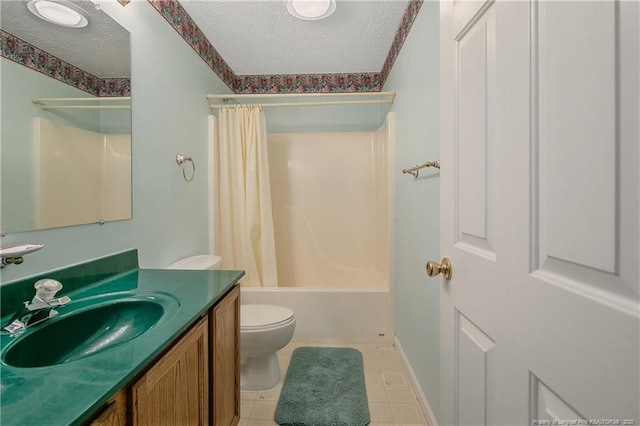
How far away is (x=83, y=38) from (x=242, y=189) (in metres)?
1.31

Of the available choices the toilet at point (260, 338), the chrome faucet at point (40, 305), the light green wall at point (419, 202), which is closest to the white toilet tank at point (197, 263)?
the toilet at point (260, 338)

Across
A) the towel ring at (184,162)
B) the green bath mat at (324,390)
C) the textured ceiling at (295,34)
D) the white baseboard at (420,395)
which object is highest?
the textured ceiling at (295,34)

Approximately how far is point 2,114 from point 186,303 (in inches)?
30.1

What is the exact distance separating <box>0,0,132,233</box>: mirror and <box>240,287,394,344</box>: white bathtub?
1.32 m

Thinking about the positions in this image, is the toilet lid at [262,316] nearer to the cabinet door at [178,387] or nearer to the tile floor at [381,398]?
the tile floor at [381,398]

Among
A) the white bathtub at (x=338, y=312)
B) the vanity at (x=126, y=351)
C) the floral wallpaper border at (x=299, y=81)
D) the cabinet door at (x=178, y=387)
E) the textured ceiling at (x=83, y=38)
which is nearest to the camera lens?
the vanity at (x=126, y=351)

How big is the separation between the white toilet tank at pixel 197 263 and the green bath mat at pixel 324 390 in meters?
0.87

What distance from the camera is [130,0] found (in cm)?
132

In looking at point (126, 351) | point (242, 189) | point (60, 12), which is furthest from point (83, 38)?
point (242, 189)

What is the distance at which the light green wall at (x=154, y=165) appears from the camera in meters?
→ 1.03

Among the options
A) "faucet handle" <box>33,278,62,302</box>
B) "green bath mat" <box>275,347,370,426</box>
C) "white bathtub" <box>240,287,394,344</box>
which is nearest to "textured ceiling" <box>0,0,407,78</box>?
"faucet handle" <box>33,278,62,302</box>

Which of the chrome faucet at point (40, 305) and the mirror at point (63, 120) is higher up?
the mirror at point (63, 120)

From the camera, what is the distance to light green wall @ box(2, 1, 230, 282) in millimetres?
1028

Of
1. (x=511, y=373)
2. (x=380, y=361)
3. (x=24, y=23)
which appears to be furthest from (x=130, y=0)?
(x=380, y=361)
